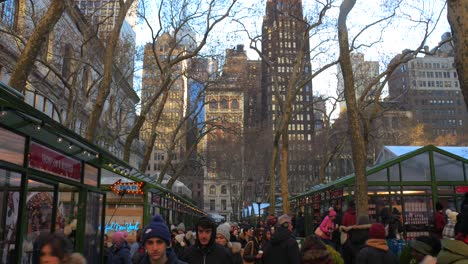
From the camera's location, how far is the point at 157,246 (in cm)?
343

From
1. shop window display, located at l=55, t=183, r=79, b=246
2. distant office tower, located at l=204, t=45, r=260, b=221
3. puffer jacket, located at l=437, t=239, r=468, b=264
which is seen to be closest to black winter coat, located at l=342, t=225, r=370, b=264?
puffer jacket, located at l=437, t=239, r=468, b=264

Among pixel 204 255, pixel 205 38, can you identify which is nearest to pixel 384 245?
pixel 204 255

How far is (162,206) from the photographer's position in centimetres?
2166

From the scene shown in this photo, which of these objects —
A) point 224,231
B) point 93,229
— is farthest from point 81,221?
point 224,231

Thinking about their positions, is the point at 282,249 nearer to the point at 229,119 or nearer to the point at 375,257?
the point at 375,257

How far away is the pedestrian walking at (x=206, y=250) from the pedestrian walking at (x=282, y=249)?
1.32 metres

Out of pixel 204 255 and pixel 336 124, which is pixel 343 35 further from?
pixel 336 124

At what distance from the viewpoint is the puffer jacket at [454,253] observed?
3143 millimetres

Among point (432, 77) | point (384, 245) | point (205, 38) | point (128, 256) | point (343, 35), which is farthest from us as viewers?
Answer: point (432, 77)

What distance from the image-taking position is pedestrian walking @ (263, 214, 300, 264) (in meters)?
5.73

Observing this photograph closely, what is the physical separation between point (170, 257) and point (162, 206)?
18.7 meters

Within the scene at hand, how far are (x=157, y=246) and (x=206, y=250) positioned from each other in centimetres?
125

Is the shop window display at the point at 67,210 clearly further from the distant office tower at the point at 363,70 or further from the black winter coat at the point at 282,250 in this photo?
the distant office tower at the point at 363,70

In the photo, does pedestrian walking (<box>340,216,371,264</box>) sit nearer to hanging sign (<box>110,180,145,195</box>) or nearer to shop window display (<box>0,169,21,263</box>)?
shop window display (<box>0,169,21,263</box>)
